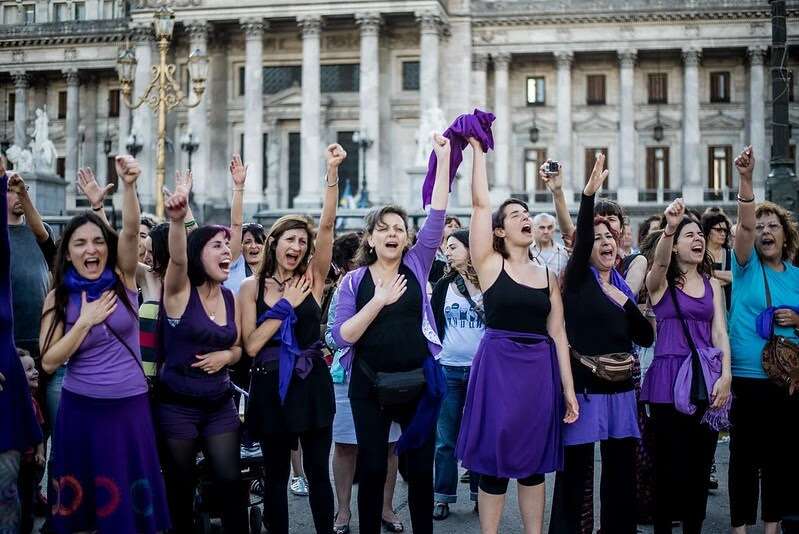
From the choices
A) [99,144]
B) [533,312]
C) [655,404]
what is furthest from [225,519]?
[99,144]

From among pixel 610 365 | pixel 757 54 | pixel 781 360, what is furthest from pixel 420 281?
pixel 757 54

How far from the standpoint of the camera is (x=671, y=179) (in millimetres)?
41562

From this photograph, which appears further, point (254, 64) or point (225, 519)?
point (254, 64)

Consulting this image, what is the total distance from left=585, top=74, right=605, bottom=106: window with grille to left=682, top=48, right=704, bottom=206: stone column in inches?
149

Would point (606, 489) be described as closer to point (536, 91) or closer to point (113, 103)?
point (536, 91)

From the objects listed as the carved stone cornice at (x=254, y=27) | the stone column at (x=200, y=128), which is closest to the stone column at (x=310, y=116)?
the carved stone cornice at (x=254, y=27)

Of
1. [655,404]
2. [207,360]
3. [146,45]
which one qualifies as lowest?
[655,404]

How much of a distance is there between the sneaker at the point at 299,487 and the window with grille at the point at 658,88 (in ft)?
123

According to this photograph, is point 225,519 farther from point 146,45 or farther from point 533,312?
point 146,45

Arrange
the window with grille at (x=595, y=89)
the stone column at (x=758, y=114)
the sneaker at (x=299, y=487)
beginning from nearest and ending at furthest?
the sneaker at (x=299, y=487) < the stone column at (x=758, y=114) < the window with grille at (x=595, y=89)

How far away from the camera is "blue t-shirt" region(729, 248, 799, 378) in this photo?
6516mm

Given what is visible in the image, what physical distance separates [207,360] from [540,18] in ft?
127

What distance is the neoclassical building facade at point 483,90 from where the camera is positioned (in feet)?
129

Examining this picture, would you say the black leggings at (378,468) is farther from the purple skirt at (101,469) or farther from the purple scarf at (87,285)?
the purple scarf at (87,285)
